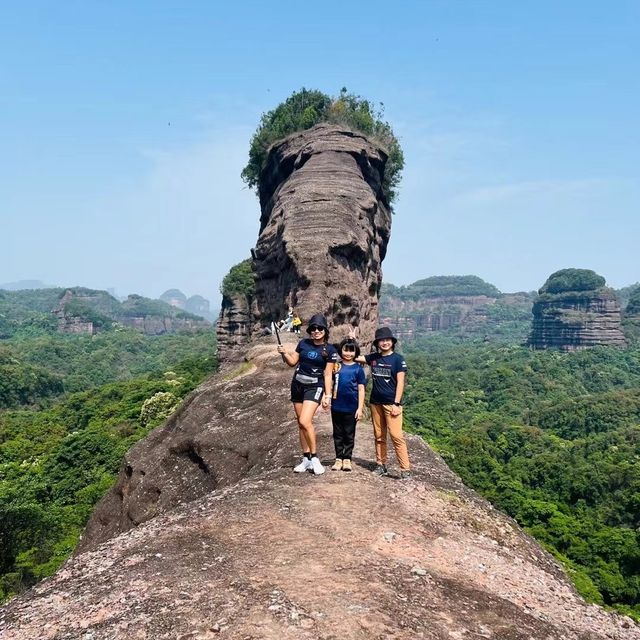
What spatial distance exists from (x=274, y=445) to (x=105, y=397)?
4311 cm

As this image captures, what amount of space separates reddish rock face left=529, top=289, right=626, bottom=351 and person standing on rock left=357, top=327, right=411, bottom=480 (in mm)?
122164

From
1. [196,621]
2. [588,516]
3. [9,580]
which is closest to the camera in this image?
[196,621]

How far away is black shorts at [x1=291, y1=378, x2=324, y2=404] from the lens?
6957 mm

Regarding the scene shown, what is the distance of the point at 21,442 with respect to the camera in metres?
39.3

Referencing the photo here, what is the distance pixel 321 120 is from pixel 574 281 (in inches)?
4625

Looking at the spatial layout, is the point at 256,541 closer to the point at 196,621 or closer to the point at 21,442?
the point at 196,621

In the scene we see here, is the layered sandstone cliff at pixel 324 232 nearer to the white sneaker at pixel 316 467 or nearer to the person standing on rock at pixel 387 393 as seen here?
the person standing on rock at pixel 387 393

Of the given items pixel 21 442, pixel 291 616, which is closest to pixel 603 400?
pixel 21 442

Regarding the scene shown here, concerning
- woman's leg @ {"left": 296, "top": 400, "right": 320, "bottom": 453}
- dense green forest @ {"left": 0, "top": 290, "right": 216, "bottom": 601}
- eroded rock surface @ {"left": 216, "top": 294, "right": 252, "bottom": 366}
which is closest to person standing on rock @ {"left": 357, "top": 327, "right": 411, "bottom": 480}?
woman's leg @ {"left": 296, "top": 400, "right": 320, "bottom": 453}

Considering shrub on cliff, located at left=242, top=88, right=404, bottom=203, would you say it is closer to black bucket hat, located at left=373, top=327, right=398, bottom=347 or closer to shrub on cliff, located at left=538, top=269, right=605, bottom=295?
black bucket hat, located at left=373, top=327, right=398, bottom=347

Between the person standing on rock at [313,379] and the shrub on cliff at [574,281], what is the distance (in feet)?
446

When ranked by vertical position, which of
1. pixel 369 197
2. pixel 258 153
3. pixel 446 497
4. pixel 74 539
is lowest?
pixel 74 539

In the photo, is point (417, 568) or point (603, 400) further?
point (603, 400)

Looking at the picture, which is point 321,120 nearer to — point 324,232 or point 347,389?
point 324,232
